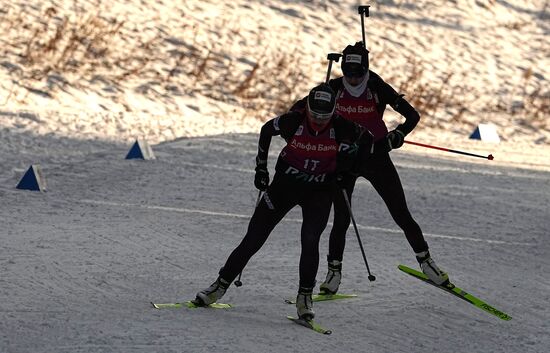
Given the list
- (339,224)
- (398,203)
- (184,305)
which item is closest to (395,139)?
(398,203)

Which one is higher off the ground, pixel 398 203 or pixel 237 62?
pixel 398 203

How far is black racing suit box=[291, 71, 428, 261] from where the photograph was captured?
329 inches

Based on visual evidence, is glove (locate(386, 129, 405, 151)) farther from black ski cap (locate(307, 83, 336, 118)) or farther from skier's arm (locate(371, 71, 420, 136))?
black ski cap (locate(307, 83, 336, 118))

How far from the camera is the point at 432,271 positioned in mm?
8500

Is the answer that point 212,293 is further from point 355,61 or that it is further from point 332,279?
point 355,61

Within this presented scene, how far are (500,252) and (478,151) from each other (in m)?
6.64

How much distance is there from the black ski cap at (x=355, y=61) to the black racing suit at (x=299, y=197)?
28.7 inches

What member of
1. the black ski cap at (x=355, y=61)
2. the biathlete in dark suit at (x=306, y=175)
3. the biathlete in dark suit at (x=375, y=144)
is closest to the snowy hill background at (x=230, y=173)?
the biathlete in dark suit at (x=375, y=144)

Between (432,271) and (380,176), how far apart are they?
0.76m

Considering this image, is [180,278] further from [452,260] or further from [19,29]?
[19,29]

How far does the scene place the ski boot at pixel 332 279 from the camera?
852 cm

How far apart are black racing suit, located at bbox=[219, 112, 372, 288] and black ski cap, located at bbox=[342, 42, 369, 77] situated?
73 centimetres

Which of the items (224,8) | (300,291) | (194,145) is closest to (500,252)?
(300,291)

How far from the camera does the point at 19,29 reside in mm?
20078
